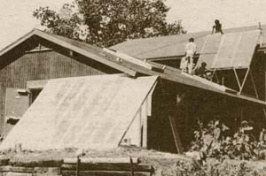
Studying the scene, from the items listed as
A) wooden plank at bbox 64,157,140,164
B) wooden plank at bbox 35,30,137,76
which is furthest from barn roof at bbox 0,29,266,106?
wooden plank at bbox 64,157,140,164

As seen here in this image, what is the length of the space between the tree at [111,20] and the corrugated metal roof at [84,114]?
2644 centimetres

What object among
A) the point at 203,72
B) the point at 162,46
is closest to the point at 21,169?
the point at 203,72

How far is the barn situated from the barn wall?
35 mm

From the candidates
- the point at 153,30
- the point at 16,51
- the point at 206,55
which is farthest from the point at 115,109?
the point at 153,30

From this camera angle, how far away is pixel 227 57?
2109 centimetres

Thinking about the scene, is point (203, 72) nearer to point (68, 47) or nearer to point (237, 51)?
point (237, 51)

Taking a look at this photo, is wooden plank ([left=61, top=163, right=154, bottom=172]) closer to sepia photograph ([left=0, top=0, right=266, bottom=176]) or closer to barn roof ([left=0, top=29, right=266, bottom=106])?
sepia photograph ([left=0, top=0, right=266, bottom=176])

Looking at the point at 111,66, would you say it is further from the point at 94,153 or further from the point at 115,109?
the point at 94,153

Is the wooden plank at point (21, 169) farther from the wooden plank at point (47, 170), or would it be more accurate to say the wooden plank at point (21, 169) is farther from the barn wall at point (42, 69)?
the barn wall at point (42, 69)

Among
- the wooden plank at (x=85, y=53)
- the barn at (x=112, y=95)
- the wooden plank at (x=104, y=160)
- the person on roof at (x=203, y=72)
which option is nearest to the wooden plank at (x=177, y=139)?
the barn at (x=112, y=95)

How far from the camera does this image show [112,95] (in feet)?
50.7

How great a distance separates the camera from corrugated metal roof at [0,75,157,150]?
555 inches

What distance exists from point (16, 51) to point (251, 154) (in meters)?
9.54

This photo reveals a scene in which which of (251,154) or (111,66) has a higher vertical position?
(111,66)
